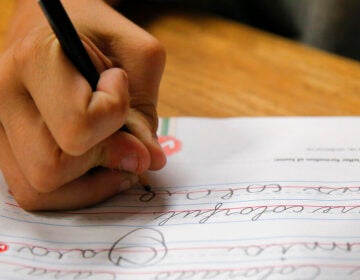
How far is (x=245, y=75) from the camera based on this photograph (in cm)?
53

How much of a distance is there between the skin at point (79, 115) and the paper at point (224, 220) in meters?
0.02

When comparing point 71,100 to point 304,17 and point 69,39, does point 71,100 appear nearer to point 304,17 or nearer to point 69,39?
point 69,39

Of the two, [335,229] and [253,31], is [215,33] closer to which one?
[253,31]

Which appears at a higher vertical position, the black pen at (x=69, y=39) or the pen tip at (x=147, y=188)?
the black pen at (x=69, y=39)

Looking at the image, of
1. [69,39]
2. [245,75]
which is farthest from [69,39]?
[245,75]

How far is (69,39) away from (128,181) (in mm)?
118

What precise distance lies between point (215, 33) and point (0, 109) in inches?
12.1

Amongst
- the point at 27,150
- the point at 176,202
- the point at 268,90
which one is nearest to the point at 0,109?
the point at 27,150

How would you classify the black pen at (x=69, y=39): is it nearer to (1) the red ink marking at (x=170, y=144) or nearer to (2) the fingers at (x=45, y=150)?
(2) the fingers at (x=45, y=150)

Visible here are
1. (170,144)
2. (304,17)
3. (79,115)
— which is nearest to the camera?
(79,115)

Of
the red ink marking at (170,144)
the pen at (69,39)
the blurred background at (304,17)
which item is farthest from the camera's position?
the blurred background at (304,17)

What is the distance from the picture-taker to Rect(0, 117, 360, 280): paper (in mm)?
316

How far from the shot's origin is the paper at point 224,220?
0.32m

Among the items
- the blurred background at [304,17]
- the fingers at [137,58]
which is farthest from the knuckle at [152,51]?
the blurred background at [304,17]
